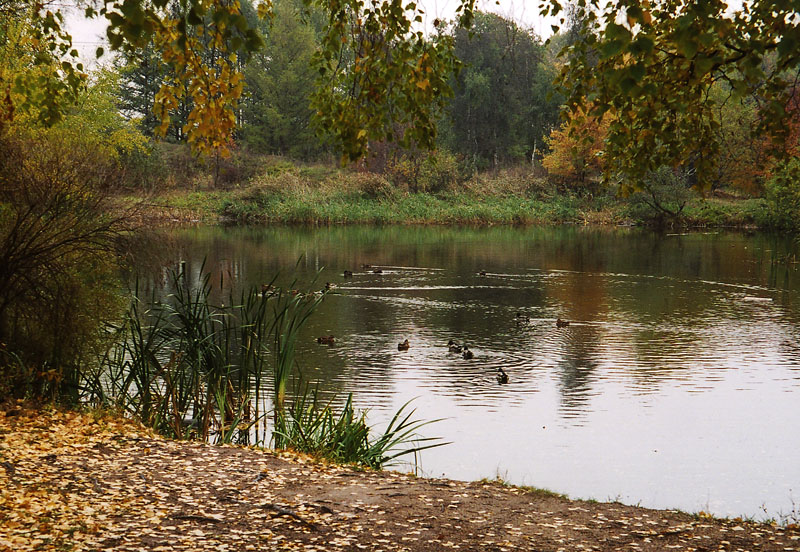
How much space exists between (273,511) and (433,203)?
45.3 m

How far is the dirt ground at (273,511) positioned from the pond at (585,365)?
149 centimetres

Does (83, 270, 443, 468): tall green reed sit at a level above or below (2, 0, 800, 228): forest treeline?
below

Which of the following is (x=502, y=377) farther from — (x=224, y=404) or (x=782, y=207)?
(x=782, y=207)

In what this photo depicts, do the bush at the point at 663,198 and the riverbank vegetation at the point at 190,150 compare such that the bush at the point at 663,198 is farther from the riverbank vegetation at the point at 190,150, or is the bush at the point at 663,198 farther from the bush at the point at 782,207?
the riverbank vegetation at the point at 190,150

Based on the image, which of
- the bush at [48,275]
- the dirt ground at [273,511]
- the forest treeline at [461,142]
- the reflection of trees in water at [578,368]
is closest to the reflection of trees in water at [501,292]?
the reflection of trees in water at [578,368]

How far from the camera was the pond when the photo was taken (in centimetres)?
855

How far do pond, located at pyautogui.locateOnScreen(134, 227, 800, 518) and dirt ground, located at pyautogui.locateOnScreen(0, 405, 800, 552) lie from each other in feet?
4.90

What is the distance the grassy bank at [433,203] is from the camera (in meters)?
46.7

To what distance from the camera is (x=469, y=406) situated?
10.7 m

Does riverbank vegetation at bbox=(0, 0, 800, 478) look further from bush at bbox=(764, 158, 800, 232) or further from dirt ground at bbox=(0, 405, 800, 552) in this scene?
dirt ground at bbox=(0, 405, 800, 552)

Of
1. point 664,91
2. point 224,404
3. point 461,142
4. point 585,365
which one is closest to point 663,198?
point 461,142

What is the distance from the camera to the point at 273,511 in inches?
208

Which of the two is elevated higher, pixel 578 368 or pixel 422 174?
pixel 422 174

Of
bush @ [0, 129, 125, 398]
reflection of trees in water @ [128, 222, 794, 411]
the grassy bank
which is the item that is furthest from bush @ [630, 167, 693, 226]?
bush @ [0, 129, 125, 398]
